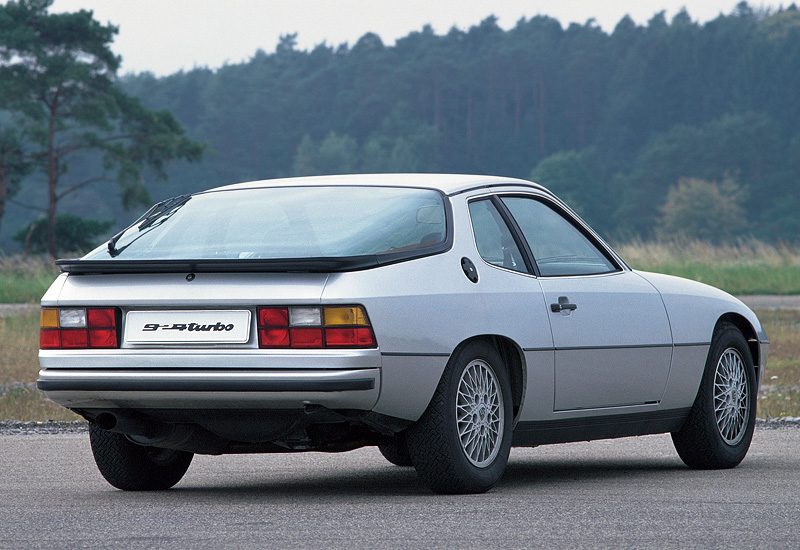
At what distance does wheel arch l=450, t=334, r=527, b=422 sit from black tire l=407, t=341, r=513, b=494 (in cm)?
9

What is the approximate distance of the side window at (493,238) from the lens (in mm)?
6559

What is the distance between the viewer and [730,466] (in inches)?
301

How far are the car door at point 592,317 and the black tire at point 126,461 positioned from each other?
1.98 meters

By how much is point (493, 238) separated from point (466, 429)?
A: 1017 millimetres

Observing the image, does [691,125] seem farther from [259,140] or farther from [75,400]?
[75,400]

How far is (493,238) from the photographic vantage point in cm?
668

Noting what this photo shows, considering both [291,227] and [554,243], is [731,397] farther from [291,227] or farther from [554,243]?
[291,227]

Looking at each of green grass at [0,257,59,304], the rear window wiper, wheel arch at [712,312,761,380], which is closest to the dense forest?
green grass at [0,257,59,304]

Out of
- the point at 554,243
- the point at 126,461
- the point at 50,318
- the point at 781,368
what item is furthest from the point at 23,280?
the point at 50,318

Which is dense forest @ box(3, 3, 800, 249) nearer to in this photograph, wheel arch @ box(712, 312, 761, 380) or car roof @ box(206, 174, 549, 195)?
wheel arch @ box(712, 312, 761, 380)

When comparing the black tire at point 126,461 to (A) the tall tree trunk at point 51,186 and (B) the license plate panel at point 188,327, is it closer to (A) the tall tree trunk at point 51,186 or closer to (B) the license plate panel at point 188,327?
(B) the license plate panel at point 188,327

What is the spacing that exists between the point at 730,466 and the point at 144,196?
43721 mm

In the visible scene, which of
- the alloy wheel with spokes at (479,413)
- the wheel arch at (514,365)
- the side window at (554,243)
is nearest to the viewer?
the alloy wheel with spokes at (479,413)

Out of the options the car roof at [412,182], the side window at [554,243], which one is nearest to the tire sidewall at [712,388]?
the side window at [554,243]
